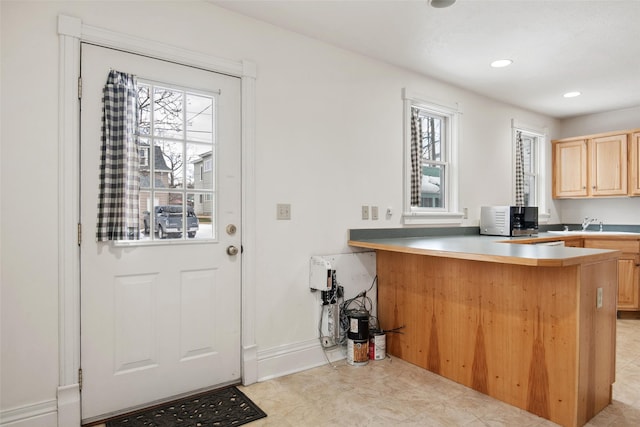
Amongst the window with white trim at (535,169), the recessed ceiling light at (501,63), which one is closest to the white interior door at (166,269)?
the recessed ceiling light at (501,63)

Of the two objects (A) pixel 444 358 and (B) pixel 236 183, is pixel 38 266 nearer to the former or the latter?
(B) pixel 236 183

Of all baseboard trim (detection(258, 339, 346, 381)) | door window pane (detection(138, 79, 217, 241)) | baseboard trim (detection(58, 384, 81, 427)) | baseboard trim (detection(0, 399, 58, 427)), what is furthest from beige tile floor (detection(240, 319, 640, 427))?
door window pane (detection(138, 79, 217, 241))

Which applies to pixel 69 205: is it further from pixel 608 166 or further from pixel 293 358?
pixel 608 166

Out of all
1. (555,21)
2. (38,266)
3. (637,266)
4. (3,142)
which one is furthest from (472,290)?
(637,266)

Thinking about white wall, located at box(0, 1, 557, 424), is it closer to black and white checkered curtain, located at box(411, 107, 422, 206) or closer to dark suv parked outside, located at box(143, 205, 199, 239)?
black and white checkered curtain, located at box(411, 107, 422, 206)

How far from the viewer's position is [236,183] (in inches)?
101

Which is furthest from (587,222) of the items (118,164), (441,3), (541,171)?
(118,164)

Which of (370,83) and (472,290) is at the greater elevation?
(370,83)

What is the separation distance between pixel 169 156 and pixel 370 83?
1.81 metres

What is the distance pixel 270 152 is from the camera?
270cm

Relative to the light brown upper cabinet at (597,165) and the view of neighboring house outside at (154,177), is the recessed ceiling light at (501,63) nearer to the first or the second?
the light brown upper cabinet at (597,165)

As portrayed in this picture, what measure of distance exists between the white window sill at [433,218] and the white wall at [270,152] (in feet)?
0.55

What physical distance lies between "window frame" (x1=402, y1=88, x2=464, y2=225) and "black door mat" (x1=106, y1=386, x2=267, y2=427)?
6.71 ft

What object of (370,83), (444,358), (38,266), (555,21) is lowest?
(444,358)
